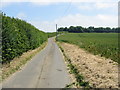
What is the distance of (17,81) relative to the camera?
745 centimetres

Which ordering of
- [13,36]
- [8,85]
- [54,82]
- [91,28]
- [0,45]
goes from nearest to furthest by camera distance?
[8,85] < [54,82] < [0,45] < [13,36] < [91,28]

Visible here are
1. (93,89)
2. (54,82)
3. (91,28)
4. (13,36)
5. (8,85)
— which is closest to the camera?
(93,89)

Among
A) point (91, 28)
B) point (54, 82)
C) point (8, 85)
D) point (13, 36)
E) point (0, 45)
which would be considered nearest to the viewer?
point (8, 85)

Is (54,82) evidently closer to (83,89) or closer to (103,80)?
(83,89)

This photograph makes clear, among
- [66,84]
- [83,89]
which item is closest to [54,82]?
[66,84]

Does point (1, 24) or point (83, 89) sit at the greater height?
point (1, 24)

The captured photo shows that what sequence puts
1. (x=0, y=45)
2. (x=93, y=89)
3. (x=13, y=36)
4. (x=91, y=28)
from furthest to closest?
(x=91, y=28)
(x=13, y=36)
(x=0, y=45)
(x=93, y=89)

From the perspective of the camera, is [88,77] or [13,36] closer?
[88,77]

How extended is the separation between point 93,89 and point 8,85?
11.5ft

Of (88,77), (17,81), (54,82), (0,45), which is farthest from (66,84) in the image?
(0,45)

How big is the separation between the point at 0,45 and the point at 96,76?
226 inches

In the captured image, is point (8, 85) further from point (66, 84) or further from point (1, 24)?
point (1, 24)

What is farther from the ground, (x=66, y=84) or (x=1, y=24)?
(x=1, y=24)

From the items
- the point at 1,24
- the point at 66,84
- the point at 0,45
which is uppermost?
the point at 1,24
